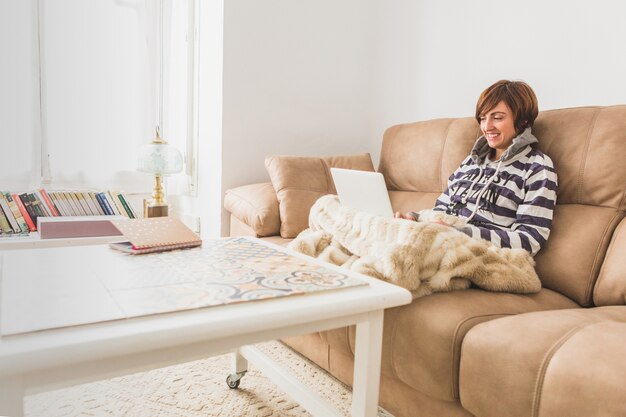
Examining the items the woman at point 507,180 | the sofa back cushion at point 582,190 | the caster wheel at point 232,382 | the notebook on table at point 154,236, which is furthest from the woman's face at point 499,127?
the caster wheel at point 232,382

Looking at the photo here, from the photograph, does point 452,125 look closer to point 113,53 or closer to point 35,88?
point 113,53

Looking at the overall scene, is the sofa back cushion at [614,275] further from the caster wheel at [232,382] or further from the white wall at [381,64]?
the caster wheel at [232,382]

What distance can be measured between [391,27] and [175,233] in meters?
2.05

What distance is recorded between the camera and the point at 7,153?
7.74 ft

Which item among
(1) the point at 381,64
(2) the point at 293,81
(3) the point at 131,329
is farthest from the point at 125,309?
(1) the point at 381,64

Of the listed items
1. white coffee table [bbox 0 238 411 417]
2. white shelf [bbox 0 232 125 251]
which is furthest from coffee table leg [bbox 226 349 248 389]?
white shelf [bbox 0 232 125 251]

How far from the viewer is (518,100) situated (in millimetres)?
1516

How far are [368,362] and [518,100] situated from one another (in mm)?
1112

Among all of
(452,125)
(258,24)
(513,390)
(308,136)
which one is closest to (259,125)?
(308,136)

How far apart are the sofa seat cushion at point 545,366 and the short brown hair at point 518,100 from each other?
0.74 m

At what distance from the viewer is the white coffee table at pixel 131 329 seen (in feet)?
1.79

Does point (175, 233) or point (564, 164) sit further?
point (564, 164)

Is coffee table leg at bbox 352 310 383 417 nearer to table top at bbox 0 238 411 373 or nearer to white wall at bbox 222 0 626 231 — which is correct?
table top at bbox 0 238 411 373

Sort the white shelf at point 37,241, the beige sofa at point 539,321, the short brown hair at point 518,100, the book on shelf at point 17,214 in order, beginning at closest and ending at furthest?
the beige sofa at point 539,321
the short brown hair at point 518,100
the white shelf at point 37,241
the book on shelf at point 17,214
